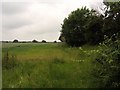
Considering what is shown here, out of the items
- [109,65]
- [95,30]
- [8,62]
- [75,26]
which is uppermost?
[75,26]

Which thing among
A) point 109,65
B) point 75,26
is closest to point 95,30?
point 75,26

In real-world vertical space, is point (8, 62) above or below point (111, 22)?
below

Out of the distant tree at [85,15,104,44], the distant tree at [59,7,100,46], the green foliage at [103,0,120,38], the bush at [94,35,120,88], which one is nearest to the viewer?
the bush at [94,35,120,88]

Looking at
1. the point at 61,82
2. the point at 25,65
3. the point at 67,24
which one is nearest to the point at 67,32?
the point at 67,24

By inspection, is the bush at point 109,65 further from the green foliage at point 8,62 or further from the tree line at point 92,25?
the green foliage at point 8,62

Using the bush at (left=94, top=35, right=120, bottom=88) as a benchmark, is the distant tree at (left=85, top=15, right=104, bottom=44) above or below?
above

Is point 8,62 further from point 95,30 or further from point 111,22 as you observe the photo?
point 95,30

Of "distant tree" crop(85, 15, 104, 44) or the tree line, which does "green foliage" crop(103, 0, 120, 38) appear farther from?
"distant tree" crop(85, 15, 104, 44)

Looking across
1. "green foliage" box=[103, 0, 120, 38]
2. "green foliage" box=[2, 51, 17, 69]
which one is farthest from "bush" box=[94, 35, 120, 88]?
"green foliage" box=[103, 0, 120, 38]

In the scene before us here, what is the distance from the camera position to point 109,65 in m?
10.6

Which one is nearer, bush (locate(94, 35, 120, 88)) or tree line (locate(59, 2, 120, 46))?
bush (locate(94, 35, 120, 88))

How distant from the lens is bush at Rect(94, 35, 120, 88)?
10.4m

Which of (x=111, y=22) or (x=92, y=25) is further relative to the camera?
(x=92, y=25)

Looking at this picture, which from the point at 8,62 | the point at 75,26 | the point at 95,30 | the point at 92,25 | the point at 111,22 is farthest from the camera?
the point at 75,26
